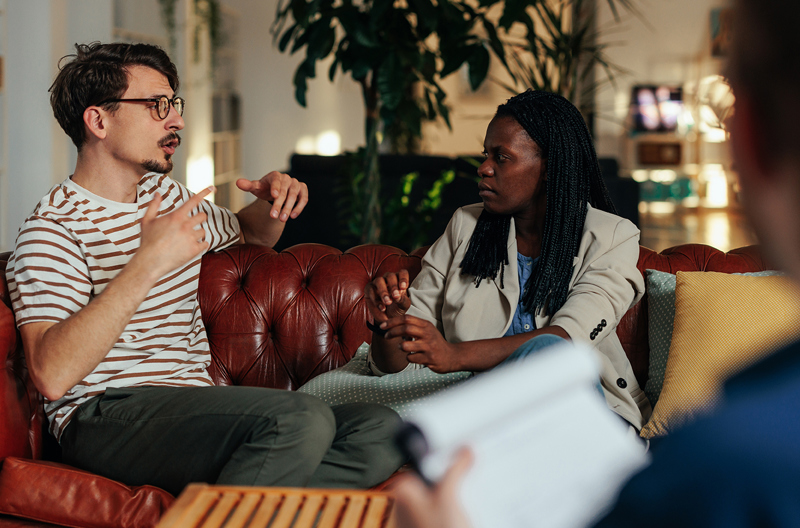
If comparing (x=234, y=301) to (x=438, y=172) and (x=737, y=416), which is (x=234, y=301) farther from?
(x=438, y=172)

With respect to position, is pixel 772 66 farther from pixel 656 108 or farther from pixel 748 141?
pixel 656 108

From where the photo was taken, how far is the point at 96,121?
1.51 meters

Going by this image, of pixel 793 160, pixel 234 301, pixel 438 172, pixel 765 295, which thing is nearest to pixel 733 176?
pixel 793 160

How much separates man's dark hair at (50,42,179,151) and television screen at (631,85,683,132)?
8.32 m

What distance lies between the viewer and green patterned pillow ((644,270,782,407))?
1720mm

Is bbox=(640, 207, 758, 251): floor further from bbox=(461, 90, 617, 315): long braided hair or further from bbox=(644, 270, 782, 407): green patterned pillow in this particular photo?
bbox=(461, 90, 617, 315): long braided hair

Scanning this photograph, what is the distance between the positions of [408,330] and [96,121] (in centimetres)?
82

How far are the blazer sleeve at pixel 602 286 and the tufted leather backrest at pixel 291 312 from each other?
24 centimetres

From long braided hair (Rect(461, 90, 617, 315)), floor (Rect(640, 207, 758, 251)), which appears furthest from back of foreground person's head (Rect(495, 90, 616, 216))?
floor (Rect(640, 207, 758, 251))

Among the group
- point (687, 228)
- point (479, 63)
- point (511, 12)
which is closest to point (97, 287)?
point (479, 63)

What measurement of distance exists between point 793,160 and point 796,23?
6 cm

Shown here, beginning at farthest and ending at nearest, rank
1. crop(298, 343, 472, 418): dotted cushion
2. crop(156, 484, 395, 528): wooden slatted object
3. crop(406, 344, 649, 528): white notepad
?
crop(298, 343, 472, 418): dotted cushion
crop(156, 484, 395, 528): wooden slatted object
crop(406, 344, 649, 528): white notepad

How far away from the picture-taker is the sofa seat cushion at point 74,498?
128 cm

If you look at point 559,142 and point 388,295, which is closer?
point 388,295
